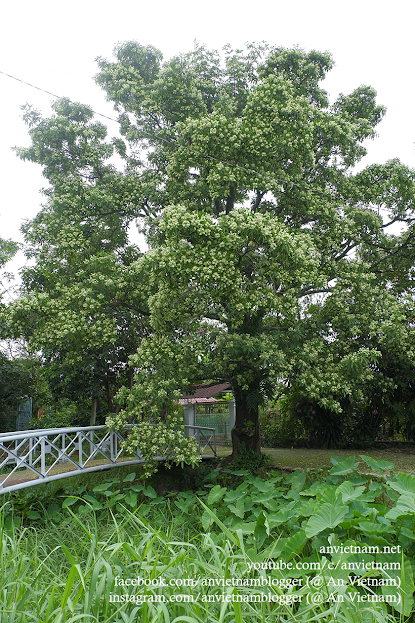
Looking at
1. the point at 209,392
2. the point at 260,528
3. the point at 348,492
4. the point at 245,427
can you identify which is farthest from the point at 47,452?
the point at 209,392

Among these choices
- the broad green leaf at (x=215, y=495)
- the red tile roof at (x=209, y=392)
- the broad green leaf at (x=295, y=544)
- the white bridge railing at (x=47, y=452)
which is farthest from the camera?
the red tile roof at (x=209, y=392)

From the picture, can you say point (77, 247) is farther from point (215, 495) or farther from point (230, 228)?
point (215, 495)

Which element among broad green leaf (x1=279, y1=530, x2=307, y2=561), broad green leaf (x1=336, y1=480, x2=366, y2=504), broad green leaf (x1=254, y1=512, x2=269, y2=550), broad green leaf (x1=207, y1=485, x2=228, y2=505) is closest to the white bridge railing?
broad green leaf (x1=207, y1=485, x2=228, y2=505)

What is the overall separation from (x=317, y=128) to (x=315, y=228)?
2393 millimetres

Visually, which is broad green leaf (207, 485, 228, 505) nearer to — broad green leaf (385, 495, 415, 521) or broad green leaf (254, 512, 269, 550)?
broad green leaf (254, 512, 269, 550)

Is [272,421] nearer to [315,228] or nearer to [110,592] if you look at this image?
[315,228]

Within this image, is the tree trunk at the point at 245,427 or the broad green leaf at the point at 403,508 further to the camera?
the tree trunk at the point at 245,427

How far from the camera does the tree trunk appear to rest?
12328 mm

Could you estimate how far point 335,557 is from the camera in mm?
4254

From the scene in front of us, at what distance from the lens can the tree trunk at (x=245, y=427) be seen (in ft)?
40.4

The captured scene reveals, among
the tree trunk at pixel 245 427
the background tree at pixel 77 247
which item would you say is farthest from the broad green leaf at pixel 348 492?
the tree trunk at pixel 245 427

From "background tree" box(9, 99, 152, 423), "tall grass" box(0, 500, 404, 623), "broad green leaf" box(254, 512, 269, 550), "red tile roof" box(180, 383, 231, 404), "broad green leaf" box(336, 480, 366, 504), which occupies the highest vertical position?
"background tree" box(9, 99, 152, 423)

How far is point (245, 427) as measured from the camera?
12.4 m

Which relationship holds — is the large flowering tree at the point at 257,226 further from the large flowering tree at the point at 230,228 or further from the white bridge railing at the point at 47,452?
the white bridge railing at the point at 47,452
